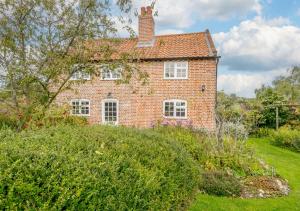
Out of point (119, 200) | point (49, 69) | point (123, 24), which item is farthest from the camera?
point (123, 24)

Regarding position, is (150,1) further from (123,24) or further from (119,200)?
(119,200)

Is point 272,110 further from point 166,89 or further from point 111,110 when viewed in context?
point 111,110

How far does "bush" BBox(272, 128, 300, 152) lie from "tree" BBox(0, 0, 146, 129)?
12123 millimetres

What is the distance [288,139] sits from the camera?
15797 millimetres

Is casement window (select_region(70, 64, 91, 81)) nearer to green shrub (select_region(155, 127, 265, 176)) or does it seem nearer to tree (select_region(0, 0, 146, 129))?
tree (select_region(0, 0, 146, 129))

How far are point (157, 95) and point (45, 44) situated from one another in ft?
39.9

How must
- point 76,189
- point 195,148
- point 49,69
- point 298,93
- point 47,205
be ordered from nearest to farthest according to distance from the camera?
point 47,205 < point 76,189 < point 49,69 < point 195,148 < point 298,93

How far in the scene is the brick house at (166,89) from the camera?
59.0 feet

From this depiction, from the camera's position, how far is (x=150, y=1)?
684 centimetres

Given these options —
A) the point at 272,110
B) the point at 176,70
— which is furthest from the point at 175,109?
the point at 272,110

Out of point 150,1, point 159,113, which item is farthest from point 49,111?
point 159,113

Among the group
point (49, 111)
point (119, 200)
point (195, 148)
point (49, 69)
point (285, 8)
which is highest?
point (285, 8)

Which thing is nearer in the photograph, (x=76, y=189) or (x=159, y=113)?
(x=76, y=189)

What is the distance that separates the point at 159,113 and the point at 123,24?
38.2 ft
